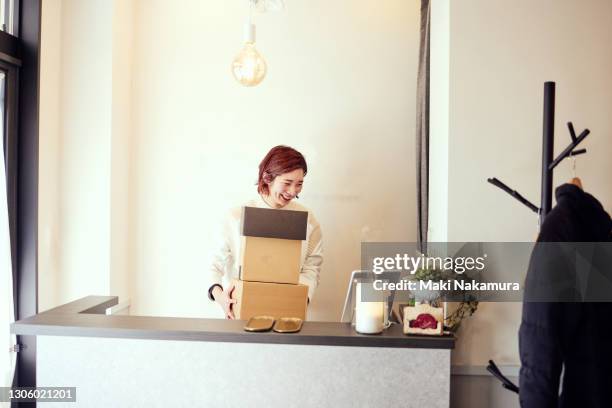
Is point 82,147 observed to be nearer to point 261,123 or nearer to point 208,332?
point 261,123

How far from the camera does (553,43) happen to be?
216 cm

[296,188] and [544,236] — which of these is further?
[296,188]

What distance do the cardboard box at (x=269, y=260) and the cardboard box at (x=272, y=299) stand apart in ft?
0.10

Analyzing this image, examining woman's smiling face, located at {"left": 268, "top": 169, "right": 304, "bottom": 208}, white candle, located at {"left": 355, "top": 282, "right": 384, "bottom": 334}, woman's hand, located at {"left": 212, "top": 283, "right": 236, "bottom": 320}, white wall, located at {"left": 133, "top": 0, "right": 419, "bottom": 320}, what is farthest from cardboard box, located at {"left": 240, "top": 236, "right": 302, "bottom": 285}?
white wall, located at {"left": 133, "top": 0, "right": 419, "bottom": 320}

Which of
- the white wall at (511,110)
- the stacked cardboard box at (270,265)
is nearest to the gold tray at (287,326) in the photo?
the stacked cardboard box at (270,265)

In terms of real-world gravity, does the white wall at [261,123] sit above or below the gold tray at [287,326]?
above

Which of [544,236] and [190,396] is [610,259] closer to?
[544,236]

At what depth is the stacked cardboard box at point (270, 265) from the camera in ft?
6.67

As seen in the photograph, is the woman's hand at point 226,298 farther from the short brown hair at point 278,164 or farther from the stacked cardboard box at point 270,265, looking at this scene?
the short brown hair at point 278,164

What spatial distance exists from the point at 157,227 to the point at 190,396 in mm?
1684

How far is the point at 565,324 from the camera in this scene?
4.51 ft

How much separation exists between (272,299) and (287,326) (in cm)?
37

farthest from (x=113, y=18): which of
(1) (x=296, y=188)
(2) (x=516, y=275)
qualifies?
(2) (x=516, y=275)

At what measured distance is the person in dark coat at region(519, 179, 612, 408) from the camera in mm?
1337
